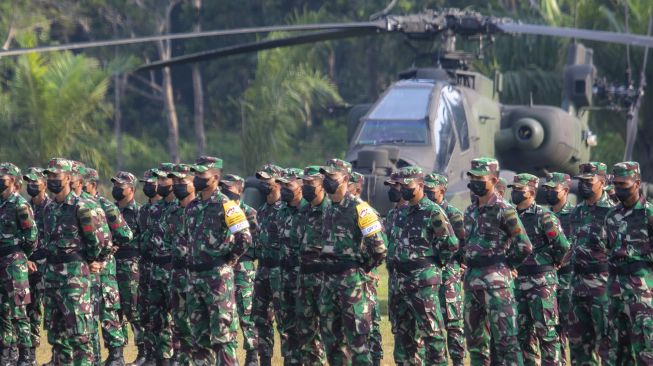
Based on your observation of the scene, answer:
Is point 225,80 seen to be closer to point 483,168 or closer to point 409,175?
point 409,175

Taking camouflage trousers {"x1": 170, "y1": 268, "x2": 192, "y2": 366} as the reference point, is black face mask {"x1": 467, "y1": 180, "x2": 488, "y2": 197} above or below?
above

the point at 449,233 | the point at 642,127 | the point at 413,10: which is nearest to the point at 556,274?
the point at 449,233

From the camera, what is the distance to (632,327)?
9.43 m

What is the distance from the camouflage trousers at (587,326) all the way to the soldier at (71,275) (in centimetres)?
396

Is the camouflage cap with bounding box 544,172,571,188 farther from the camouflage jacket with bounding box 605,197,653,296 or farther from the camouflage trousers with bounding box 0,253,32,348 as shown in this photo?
the camouflage trousers with bounding box 0,253,32,348

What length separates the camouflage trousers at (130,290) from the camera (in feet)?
41.7

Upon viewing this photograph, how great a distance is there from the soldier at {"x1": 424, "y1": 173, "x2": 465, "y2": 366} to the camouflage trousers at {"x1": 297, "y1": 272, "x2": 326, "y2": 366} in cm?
115

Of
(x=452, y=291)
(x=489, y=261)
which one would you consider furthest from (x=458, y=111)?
(x=489, y=261)

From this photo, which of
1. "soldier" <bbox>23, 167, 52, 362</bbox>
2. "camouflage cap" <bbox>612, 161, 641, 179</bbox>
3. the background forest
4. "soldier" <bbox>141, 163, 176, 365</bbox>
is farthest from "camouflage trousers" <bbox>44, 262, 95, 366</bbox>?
the background forest

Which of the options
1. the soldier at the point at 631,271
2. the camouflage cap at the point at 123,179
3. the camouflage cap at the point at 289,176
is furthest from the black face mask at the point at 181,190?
the soldier at the point at 631,271

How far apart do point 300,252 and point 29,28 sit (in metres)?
26.4

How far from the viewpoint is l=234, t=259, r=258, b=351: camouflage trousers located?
12.0 m

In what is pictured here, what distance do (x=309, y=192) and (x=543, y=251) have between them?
202 centimetres

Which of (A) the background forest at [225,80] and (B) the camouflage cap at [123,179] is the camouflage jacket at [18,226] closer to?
(B) the camouflage cap at [123,179]
